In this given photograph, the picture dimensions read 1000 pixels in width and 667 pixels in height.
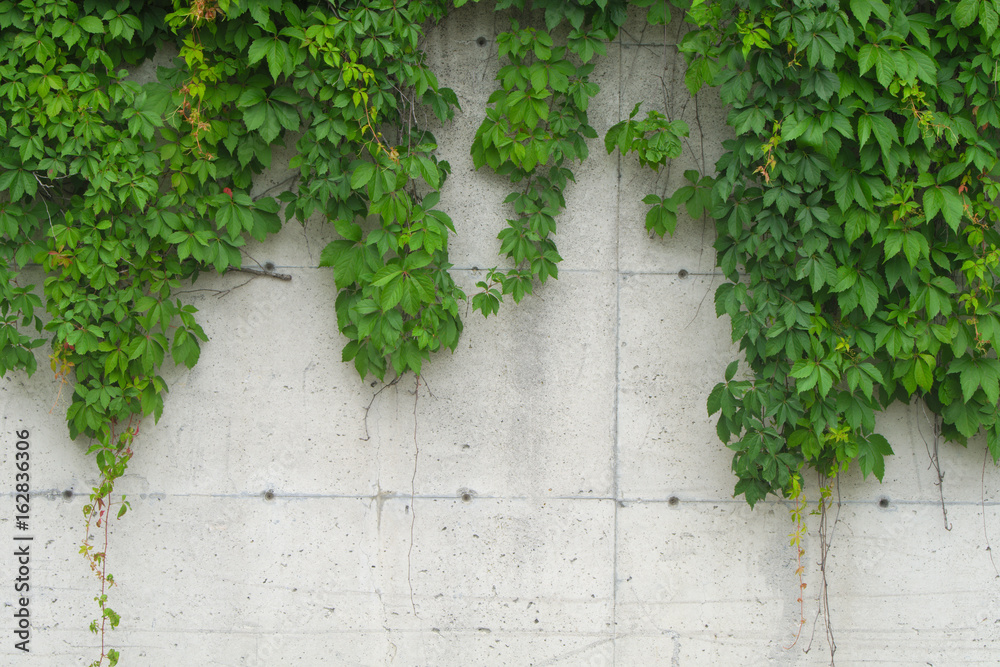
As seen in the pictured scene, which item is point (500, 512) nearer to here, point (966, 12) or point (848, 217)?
point (848, 217)

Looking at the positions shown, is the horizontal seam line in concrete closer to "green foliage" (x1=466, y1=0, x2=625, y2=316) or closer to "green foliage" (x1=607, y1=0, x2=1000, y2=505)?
"green foliage" (x1=607, y1=0, x2=1000, y2=505)

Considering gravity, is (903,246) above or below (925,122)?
below

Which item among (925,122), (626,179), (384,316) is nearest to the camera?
(925,122)

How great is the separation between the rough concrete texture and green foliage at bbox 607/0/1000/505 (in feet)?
0.71

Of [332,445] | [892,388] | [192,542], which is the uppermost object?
[892,388]

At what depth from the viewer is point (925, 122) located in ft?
7.34

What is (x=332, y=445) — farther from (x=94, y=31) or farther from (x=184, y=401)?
(x=94, y=31)

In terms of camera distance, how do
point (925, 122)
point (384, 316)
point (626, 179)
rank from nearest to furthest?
point (925, 122) < point (384, 316) < point (626, 179)

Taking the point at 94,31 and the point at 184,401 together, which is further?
the point at 184,401

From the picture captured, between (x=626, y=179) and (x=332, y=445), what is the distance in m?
1.43

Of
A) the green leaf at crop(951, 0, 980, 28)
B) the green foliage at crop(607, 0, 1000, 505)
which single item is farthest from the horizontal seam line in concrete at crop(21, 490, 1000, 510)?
the green leaf at crop(951, 0, 980, 28)

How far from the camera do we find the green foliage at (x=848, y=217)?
7.36 feet

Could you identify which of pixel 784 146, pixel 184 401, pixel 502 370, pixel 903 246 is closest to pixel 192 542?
pixel 184 401

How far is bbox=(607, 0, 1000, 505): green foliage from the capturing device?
7.36 feet
